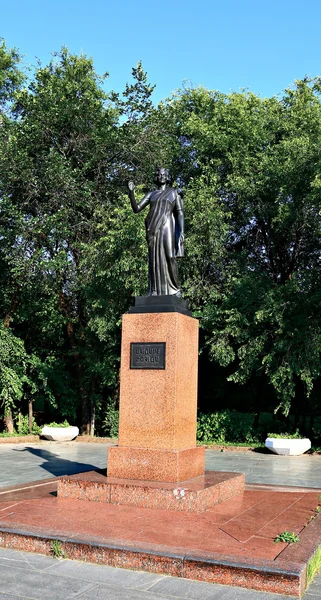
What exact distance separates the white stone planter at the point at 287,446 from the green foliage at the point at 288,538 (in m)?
9.16

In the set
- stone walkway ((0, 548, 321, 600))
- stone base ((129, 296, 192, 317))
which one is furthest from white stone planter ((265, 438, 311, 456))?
stone walkway ((0, 548, 321, 600))

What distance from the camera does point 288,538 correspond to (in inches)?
198

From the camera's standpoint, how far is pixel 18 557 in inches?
195

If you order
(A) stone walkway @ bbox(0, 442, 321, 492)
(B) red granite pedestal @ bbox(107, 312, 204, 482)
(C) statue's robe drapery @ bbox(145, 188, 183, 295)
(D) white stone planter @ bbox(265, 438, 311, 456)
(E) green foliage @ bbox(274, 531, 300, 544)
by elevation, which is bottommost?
(A) stone walkway @ bbox(0, 442, 321, 492)

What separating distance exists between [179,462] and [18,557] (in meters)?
2.24

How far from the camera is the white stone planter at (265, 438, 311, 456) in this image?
1400 cm

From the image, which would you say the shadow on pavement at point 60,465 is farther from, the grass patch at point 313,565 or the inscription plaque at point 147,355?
the grass patch at point 313,565

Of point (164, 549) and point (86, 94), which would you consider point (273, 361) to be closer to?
point (86, 94)

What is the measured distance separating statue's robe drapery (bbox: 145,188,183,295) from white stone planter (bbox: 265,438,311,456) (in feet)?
25.5

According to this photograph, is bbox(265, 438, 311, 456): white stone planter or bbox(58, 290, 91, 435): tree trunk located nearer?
bbox(265, 438, 311, 456): white stone planter

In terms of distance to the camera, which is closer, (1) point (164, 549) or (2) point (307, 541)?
(1) point (164, 549)

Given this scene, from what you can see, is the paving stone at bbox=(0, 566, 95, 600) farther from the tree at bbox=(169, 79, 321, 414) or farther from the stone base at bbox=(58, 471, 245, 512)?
the tree at bbox=(169, 79, 321, 414)

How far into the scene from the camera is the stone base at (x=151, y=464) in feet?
21.8

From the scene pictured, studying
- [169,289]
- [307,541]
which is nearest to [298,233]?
[169,289]
